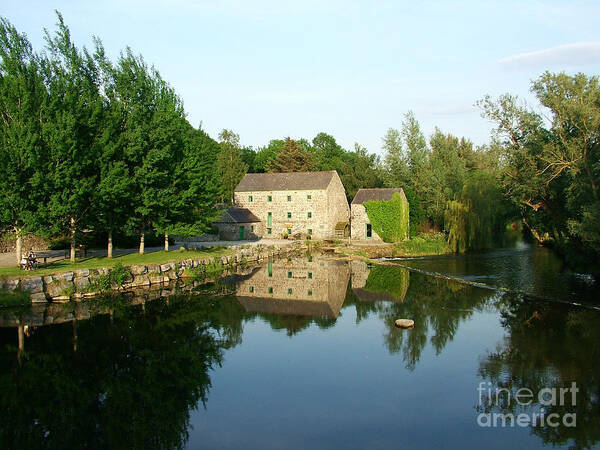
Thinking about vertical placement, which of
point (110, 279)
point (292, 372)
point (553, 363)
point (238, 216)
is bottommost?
point (292, 372)

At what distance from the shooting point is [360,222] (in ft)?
145

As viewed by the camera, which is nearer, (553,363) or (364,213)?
(553,363)

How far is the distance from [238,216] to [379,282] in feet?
73.0

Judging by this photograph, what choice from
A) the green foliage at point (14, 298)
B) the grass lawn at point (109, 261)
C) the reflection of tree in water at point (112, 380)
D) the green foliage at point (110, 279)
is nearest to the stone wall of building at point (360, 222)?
the grass lawn at point (109, 261)

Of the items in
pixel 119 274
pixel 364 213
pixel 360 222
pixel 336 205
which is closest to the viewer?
pixel 119 274

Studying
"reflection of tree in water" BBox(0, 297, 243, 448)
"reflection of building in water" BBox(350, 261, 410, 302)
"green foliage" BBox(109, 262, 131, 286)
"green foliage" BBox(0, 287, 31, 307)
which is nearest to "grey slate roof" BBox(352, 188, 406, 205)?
"reflection of building in water" BBox(350, 261, 410, 302)

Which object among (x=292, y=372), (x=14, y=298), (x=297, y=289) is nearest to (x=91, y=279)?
(x=14, y=298)

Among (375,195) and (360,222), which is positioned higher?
(375,195)

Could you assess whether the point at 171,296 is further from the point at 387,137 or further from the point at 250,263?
the point at 387,137

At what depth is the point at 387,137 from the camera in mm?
54344

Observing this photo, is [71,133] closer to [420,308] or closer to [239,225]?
[420,308]

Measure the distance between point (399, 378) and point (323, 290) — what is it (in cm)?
1089

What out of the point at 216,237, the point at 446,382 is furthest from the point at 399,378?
the point at 216,237

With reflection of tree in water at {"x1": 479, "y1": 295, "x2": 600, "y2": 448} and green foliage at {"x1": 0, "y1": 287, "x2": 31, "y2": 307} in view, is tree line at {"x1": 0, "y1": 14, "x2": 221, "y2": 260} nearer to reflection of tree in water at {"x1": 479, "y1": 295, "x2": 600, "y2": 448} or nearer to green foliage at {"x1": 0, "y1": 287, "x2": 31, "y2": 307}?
green foliage at {"x1": 0, "y1": 287, "x2": 31, "y2": 307}
